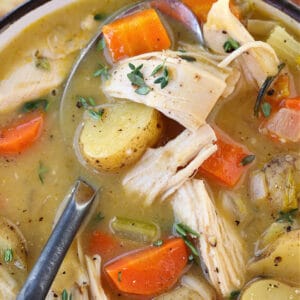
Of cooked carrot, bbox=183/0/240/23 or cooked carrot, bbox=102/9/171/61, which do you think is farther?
cooked carrot, bbox=183/0/240/23

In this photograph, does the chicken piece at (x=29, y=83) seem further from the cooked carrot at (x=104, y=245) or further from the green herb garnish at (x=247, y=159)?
the green herb garnish at (x=247, y=159)

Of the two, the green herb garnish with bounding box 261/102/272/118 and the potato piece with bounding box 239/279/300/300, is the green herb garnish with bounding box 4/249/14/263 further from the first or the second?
the green herb garnish with bounding box 261/102/272/118

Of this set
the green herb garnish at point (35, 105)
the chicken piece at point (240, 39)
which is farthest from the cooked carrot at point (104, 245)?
the chicken piece at point (240, 39)

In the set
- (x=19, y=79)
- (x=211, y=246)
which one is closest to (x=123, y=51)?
(x=19, y=79)

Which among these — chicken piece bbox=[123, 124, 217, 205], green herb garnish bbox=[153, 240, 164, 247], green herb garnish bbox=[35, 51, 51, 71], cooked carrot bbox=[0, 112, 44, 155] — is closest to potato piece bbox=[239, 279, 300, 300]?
green herb garnish bbox=[153, 240, 164, 247]

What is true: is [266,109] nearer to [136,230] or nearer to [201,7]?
[201,7]

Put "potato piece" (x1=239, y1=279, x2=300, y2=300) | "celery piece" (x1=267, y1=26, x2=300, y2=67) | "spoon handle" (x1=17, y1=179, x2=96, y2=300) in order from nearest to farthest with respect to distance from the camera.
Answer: "spoon handle" (x1=17, y1=179, x2=96, y2=300), "potato piece" (x1=239, y1=279, x2=300, y2=300), "celery piece" (x1=267, y1=26, x2=300, y2=67)
